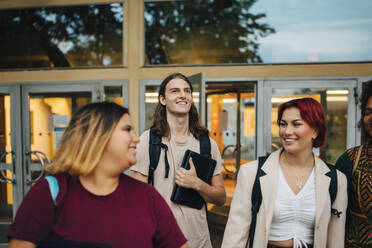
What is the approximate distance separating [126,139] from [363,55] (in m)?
4.19

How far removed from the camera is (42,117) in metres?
4.34

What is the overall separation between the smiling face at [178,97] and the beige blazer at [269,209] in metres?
0.58

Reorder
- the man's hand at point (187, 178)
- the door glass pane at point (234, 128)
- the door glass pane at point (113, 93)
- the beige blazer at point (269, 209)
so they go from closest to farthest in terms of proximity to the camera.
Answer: the beige blazer at point (269, 209), the man's hand at point (187, 178), the door glass pane at point (113, 93), the door glass pane at point (234, 128)

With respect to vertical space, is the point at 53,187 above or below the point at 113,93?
below

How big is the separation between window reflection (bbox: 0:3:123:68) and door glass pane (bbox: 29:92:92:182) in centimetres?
62

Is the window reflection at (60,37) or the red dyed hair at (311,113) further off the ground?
the window reflection at (60,37)

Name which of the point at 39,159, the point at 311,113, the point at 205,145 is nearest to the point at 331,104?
the point at 311,113

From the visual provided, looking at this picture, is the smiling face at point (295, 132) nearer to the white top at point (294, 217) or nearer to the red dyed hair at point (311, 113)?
the red dyed hair at point (311, 113)

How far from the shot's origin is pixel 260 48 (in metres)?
4.29

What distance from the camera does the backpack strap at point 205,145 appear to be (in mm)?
1821

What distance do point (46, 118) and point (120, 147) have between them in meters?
3.92

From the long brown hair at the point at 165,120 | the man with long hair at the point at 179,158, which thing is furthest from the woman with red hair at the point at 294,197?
the long brown hair at the point at 165,120

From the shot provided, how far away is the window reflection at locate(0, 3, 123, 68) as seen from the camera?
4.47 metres

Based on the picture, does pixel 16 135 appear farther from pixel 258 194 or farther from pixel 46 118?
pixel 258 194
